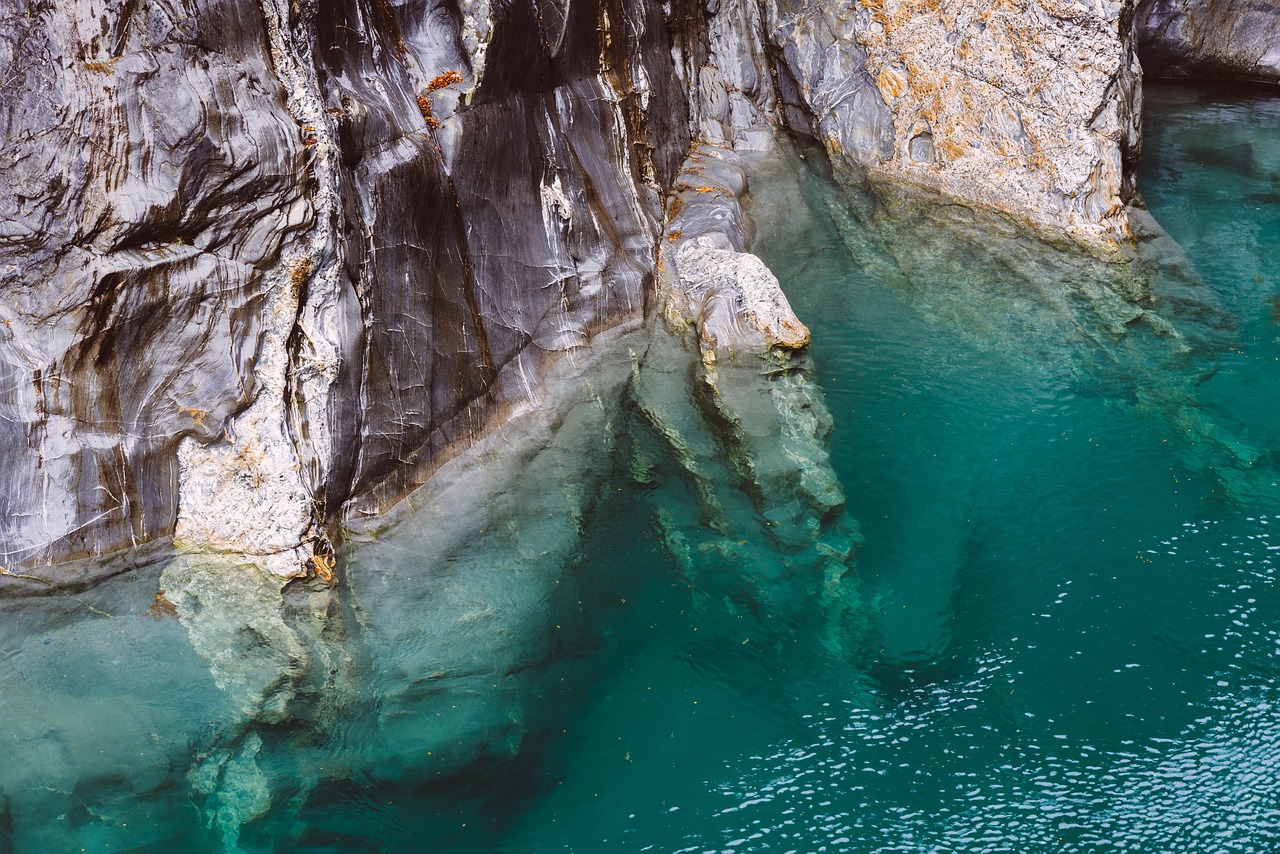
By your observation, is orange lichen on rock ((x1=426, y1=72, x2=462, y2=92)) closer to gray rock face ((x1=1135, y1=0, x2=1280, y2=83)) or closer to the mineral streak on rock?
the mineral streak on rock

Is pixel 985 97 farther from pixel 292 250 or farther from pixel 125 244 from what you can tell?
pixel 125 244

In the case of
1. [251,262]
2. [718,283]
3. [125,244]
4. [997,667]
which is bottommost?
[997,667]

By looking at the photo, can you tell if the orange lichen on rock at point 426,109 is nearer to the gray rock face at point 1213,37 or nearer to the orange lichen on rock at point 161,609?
the orange lichen on rock at point 161,609

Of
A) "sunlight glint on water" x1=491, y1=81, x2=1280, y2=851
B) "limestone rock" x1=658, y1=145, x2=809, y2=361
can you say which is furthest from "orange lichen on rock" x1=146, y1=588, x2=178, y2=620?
"limestone rock" x1=658, y1=145, x2=809, y2=361

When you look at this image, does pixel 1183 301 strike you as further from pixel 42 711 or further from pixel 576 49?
pixel 42 711

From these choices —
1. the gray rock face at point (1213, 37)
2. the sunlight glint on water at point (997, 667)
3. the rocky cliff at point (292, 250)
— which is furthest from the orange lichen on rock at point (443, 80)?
the gray rock face at point (1213, 37)

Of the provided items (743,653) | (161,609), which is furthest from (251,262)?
(743,653)

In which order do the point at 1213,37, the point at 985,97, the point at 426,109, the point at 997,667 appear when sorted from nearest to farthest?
the point at 997,667 → the point at 426,109 → the point at 985,97 → the point at 1213,37
